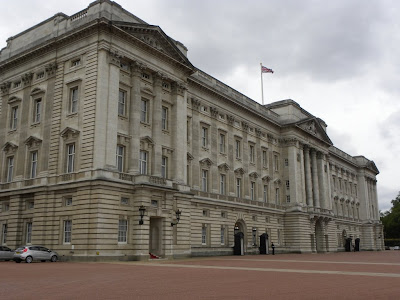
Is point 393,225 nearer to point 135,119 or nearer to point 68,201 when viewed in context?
point 135,119

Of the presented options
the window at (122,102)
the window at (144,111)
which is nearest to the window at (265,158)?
the window at (144,111)

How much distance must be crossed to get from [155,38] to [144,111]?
7.30 m

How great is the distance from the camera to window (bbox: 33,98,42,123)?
42.2 m

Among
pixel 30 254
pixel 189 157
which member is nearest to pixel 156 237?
pixel 30 254

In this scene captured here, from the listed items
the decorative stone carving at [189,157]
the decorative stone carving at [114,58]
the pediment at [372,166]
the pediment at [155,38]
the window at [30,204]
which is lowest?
the window at [30,204]

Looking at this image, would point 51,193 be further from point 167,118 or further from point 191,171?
point 191,171

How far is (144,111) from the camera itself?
42.4m

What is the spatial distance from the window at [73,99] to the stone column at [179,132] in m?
10.3

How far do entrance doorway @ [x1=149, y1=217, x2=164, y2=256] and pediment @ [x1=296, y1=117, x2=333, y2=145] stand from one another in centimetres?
3707

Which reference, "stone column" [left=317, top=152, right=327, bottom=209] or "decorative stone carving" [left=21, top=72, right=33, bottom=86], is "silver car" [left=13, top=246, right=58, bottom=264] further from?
"stone column" [left=317, top=152, right=327, bottom=209]

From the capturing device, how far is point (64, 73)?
4050 cm

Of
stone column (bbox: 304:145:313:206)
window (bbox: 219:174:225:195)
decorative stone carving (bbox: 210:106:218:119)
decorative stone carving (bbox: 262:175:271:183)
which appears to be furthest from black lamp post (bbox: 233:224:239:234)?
stone column (bbox: 304:145:313:206)

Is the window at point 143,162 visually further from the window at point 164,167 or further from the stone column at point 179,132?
the stone column at point 179,132

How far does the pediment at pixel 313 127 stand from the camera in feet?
237
